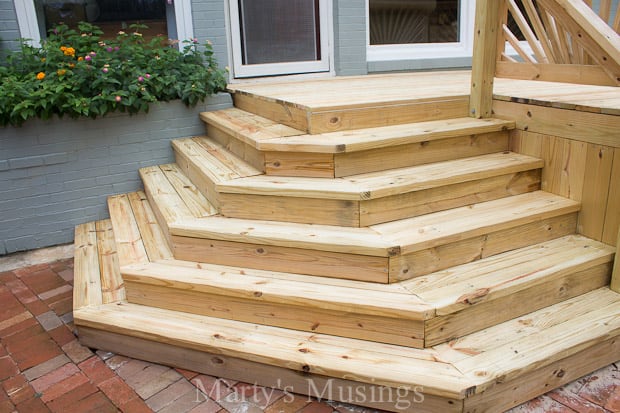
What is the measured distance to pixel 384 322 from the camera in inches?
75.7

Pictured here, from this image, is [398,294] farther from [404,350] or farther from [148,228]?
[148,228]

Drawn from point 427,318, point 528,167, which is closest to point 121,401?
point 427,318

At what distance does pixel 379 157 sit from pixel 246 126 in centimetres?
90

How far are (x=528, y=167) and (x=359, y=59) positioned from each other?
2308mm

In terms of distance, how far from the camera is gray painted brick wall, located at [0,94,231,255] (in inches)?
124

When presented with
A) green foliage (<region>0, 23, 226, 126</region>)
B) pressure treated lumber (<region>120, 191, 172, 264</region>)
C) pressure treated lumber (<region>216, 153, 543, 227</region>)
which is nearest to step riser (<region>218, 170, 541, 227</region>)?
pressure treated lumber (<region>216, 153, 543, 227</region>)

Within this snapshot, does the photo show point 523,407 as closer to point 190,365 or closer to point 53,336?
point 190,365

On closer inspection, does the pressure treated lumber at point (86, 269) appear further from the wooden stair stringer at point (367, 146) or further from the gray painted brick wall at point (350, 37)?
the gray painted brick wall at point (350, 37)

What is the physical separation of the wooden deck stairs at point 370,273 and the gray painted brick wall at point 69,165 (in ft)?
2.28

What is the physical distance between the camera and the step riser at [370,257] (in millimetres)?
2070

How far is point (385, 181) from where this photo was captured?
2.32m

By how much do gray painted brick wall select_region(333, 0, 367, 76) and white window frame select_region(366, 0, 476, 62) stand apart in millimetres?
135

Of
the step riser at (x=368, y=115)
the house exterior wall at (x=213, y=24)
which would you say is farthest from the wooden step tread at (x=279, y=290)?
the house exterior wall at (x=213, y=24)

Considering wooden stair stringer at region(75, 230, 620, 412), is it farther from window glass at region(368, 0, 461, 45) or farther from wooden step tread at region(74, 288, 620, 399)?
window glass at region(368, 0, 461, 45)
